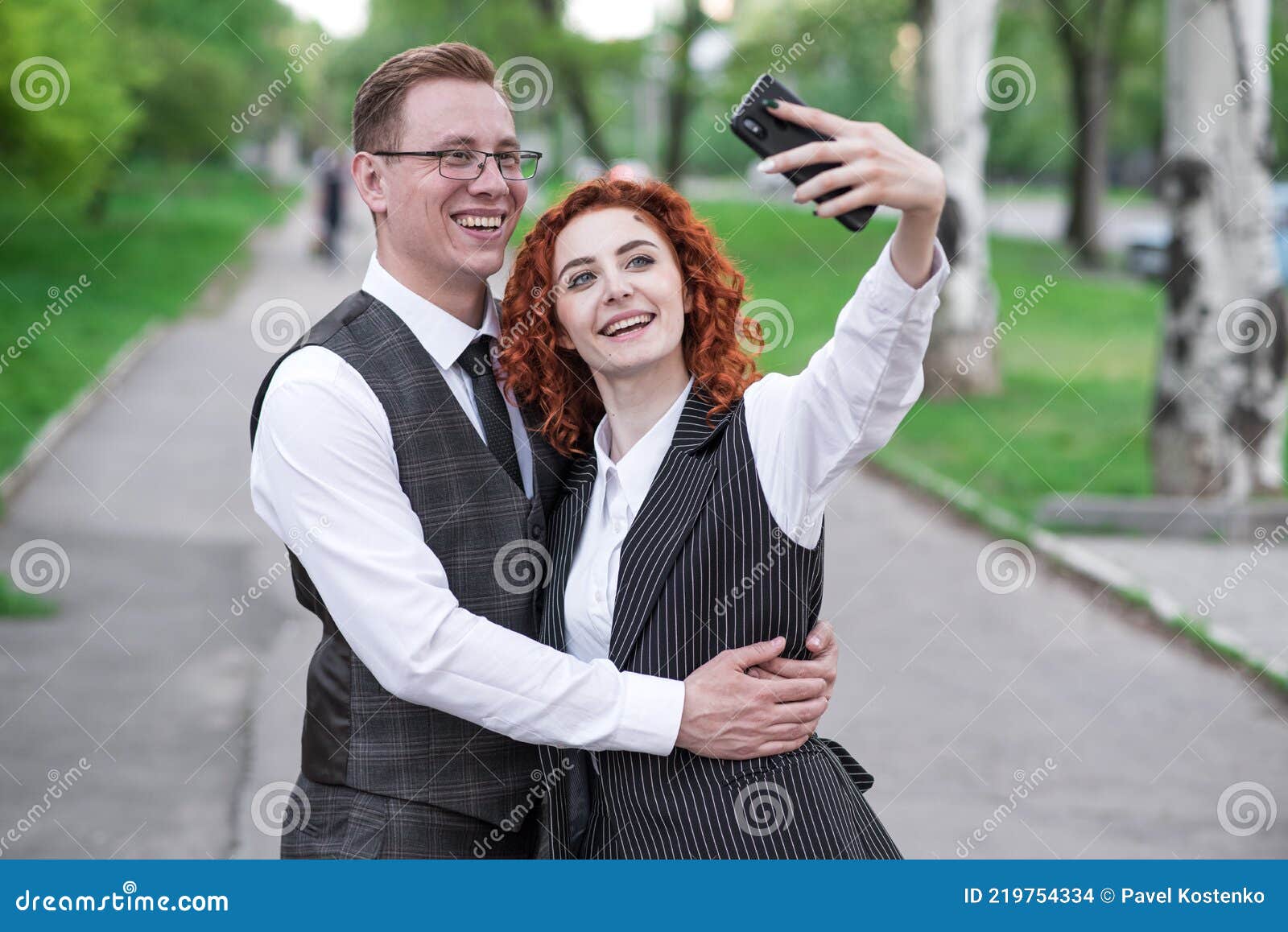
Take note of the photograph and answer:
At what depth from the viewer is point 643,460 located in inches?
111

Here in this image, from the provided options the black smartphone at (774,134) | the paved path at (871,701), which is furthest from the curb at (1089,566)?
the black smartphone at (774,134)

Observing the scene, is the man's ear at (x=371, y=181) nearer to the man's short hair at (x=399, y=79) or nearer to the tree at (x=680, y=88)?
the man's short hair at (x=399, y=79)

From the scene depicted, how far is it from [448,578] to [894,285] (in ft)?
3.42

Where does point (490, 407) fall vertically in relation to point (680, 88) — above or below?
below

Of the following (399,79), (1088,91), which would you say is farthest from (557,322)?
(1088,91)

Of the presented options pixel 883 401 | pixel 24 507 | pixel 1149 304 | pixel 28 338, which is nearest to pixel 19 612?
pixel 24 507

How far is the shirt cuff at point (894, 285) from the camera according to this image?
2.26 metres

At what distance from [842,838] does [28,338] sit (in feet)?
43.4

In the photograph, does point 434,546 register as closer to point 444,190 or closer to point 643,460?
point 643,460

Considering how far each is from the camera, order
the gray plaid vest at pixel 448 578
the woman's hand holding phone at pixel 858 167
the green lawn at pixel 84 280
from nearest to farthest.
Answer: the woman's hand holding phone at pixel 858 167 → the gray plaid vest at pixel 448 578 → the green lawn at pixel 84 280

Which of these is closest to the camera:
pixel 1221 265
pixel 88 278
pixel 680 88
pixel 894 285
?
pixel 894 285

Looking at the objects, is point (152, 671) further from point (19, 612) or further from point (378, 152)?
point (378, 152)

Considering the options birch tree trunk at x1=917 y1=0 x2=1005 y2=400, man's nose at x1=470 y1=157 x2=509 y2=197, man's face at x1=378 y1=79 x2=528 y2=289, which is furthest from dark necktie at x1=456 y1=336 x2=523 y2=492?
birch tree trunk at x1=917 y1=0 x2=1005 y2=400

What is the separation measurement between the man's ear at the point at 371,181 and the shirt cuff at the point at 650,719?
1243 millimetres
